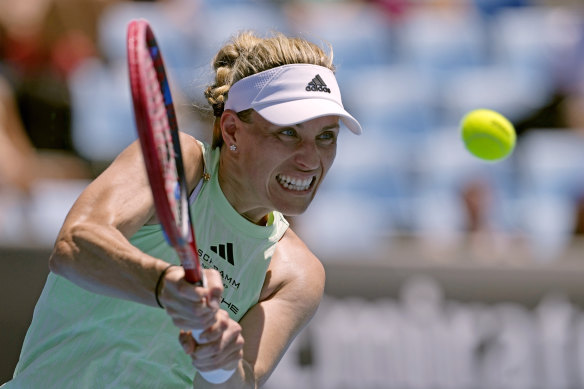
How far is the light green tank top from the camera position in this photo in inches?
119

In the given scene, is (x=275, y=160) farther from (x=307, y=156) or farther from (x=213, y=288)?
(x=213, y=288)

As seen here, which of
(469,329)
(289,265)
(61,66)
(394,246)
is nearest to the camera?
(289,265)

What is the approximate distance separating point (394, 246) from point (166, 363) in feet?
11.3

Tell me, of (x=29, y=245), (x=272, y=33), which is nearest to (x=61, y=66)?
(x=29, y=245)

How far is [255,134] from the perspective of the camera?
3053 mm

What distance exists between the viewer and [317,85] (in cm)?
305

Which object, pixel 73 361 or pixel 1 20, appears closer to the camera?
pixel 73 361

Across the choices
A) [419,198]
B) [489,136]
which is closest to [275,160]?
[489,136]

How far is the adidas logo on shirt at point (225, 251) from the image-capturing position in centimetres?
310

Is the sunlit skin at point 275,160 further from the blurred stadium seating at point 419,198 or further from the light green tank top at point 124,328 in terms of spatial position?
the blurred stadium seating at point 419,198

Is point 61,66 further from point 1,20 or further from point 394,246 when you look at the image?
point 394,246

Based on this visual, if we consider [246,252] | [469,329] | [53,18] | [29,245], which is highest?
[246,252]

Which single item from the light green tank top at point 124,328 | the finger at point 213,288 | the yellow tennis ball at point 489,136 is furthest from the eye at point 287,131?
the yellow tennis ball at point 489,136

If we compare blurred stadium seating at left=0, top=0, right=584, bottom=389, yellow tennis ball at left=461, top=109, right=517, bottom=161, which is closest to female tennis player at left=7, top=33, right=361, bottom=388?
yellow tennis ball at left=461, top=109, right=517, bottom=161
